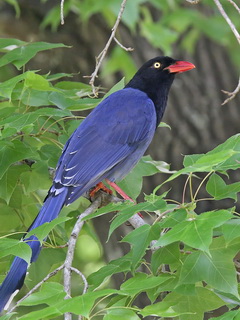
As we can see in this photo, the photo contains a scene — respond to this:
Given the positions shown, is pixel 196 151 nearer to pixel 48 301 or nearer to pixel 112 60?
pixel 112 60

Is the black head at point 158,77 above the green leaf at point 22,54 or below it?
below

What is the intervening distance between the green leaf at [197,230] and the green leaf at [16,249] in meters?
0.47

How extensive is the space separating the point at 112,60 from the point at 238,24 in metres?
1.40

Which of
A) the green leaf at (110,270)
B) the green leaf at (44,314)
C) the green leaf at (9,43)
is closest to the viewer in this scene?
the green leaf at (44,314)

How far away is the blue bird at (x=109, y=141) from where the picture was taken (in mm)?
3469

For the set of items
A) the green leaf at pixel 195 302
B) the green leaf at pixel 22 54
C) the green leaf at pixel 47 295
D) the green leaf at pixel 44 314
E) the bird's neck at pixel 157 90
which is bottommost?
the green leaf at pixel 195 302

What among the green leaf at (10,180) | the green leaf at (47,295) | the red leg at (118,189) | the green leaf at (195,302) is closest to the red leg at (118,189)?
the red leg at (118,189)

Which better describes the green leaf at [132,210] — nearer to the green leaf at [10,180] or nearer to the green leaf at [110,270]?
the green leaf at [110,270]

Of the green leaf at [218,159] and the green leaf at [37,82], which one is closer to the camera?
the green leaf at [218,159]

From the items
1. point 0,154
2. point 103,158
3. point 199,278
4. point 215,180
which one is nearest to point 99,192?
point 103,158

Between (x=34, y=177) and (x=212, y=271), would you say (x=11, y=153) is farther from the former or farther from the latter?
(x=212, y=271)

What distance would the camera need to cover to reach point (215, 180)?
2689mm

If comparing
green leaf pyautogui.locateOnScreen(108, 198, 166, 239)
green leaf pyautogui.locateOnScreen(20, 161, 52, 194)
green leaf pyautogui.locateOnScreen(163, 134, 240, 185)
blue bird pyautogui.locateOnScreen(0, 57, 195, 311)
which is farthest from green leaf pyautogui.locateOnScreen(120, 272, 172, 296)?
green leaf pyautogui.locateOnScreen(20, 161, 52, 194)

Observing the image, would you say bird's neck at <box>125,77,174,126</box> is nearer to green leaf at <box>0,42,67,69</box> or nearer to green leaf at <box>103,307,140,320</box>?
green leaf at <box>0,42,67,69</box>
